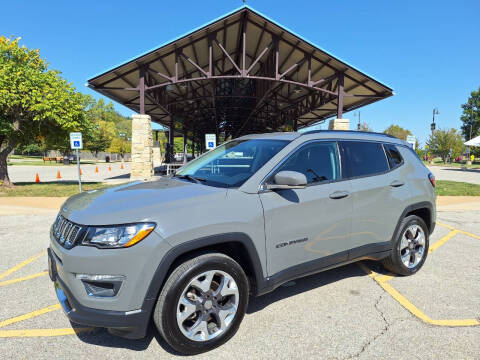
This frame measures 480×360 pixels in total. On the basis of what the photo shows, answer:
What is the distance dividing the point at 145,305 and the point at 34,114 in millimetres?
12836

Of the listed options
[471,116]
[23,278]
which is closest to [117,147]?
[23,278]

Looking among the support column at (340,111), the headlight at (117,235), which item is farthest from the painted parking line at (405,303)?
the support column at (340,111)

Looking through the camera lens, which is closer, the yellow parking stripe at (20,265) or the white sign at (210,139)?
the yellow parking stripe at (20,265)

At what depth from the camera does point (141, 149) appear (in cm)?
1447

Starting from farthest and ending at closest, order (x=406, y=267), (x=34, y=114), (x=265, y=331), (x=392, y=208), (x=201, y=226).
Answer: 1. (x=34, y=114)
2. (x=406, y=267)
3. (x=392, y=208)
4. (x=265, y=331)
5. (x=201, y=226)

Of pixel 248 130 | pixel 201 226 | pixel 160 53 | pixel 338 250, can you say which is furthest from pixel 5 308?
pixel 248 130

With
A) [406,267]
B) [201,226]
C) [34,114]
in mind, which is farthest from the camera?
[34,114]

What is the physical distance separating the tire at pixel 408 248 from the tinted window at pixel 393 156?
0.71 m

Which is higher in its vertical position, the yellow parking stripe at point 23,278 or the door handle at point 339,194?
the door handle at point 339,194

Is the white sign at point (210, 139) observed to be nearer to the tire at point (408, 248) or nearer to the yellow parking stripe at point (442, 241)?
the yellow parking stripe at point (442, 241)

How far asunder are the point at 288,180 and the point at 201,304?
124cm

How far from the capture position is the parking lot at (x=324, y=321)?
2.35 meters

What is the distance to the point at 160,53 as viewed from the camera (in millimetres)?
14078

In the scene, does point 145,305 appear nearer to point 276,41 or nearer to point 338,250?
point 338,250
